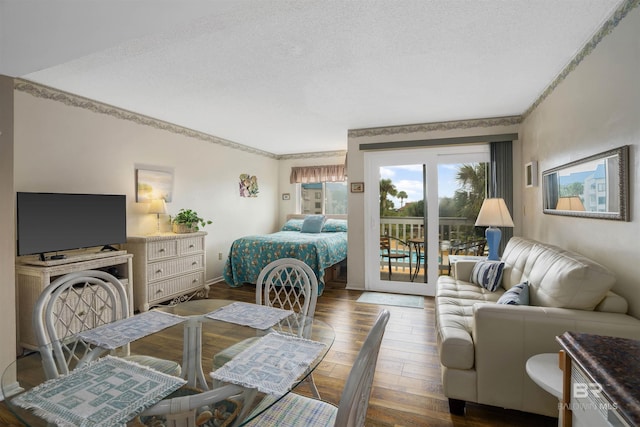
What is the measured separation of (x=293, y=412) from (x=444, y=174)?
3.74m

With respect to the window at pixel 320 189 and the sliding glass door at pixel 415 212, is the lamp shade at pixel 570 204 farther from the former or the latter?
the window at pixel 320 189

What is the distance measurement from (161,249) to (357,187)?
2711mm

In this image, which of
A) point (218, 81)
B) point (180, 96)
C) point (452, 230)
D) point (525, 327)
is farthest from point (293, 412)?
point (452, 230)

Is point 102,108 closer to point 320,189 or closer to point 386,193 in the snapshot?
point 386,193

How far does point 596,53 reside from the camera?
2064 millimetres

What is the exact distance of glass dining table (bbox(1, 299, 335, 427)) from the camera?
1.06 meters

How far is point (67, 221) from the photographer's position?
9.34 feet

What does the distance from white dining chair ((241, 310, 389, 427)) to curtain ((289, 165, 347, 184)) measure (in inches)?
203

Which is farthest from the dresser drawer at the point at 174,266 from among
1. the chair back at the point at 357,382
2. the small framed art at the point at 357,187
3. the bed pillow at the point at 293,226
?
the chair back at the point at 357,382

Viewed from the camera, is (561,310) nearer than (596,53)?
Yes

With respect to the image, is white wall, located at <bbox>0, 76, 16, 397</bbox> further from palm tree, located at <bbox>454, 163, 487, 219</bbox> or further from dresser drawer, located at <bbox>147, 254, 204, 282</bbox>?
palm tree, located at <bbox>454, 163, 487, 219</bbox>

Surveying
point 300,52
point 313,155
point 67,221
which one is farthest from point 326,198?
point 67,221

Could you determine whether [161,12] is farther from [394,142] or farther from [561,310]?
[394,142]

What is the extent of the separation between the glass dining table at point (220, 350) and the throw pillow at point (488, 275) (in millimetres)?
2040
